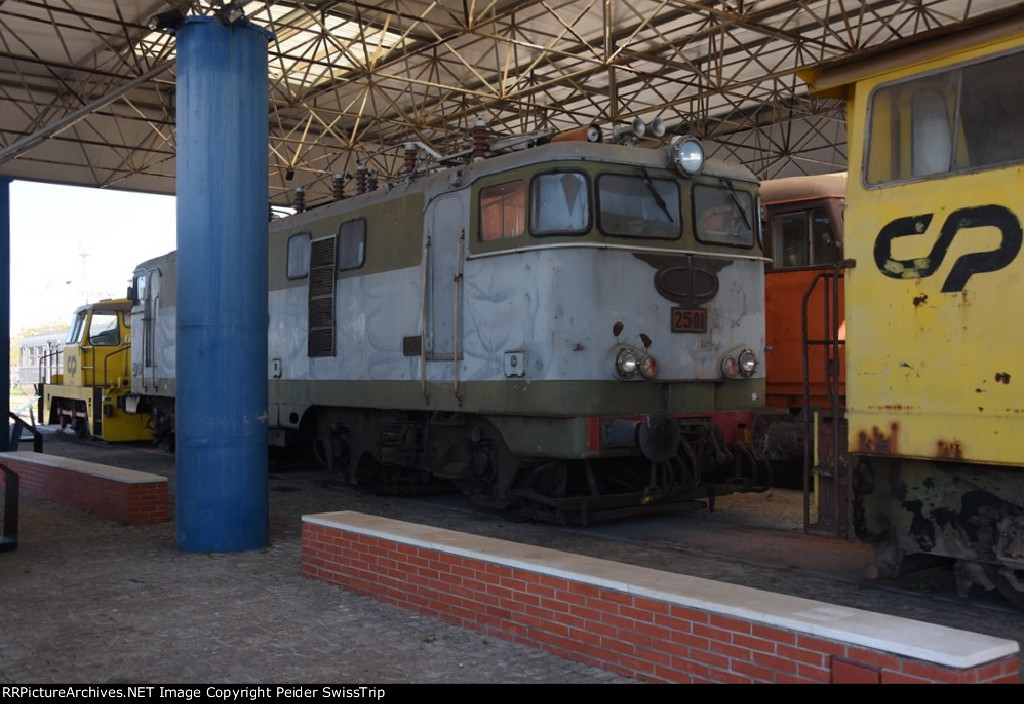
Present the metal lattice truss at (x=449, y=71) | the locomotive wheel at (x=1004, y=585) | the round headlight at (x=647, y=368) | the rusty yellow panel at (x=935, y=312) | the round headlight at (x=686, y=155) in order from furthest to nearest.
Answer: the metal lattice truss at (x=449, y=71) → the round headlight at (x=686, y=155) → the round headlight at (x=647, y=368) → the locomotive wheel at (x=1004, y=585) → the rusty yellow panel at (x=935, y=312)

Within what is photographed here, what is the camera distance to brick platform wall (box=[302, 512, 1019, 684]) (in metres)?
3.62

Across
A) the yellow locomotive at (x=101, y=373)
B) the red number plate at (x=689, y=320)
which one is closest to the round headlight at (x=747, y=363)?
the red number plate at (x=689, y=320)

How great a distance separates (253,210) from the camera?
8.10 metres

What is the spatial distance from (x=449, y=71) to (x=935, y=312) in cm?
1564

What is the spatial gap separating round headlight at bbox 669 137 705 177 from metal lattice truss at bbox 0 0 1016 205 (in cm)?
477

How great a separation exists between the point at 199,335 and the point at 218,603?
8.11 feet

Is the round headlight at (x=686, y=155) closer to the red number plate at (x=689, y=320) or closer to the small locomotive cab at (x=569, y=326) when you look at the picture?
the small locomotive cab at (x=569, y=326)

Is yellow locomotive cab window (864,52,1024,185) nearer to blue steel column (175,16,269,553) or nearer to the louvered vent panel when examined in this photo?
blue steel column (175,16,269,553)

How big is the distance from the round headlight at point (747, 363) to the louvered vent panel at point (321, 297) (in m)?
4.70

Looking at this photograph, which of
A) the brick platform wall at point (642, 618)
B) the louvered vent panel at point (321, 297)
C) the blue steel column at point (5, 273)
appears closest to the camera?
the brick platform wall at point (642, 618)

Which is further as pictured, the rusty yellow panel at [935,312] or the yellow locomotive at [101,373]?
the yellow locomotive at [101,373]

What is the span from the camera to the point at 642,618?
15.1 feet

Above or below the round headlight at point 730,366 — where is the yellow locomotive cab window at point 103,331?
above

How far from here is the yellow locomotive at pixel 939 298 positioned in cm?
521
